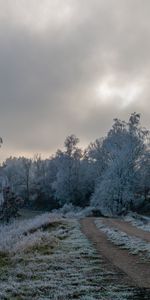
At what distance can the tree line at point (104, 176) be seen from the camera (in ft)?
264

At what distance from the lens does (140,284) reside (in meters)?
14.1

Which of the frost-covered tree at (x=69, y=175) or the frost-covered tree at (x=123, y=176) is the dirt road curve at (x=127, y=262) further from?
the frost-covered tree at (x=69, y=175)

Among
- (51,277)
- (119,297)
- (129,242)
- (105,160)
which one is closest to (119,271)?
(51,277)

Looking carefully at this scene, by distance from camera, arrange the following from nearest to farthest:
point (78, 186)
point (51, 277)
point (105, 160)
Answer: point (51, 277) < point (105, 160) < point (78, 186)

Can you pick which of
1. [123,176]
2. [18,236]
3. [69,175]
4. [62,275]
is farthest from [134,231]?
[69,175]

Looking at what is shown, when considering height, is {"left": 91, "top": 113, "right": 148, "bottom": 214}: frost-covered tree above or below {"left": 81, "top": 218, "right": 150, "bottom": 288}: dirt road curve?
above

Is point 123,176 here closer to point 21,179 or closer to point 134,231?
point 134,231

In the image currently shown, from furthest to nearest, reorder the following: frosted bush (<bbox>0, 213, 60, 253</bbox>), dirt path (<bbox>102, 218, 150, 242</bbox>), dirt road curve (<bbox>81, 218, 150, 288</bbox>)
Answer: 1. dirt path (<bbox>102, 218, 150, 242</bbox>)
2. frosted bush (<bbox>0, 213, 60, 253</bbox>)
3. dirt road curve (<bbox>81, 218, 150, 288</bbox>)

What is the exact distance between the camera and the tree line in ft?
264

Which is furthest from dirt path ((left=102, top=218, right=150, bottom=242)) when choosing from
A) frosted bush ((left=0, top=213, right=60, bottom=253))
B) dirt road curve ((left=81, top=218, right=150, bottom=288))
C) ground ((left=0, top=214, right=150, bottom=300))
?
frosted bush ((left=0, top=213, right=60, bottom=253))

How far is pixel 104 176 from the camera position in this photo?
3314 inches

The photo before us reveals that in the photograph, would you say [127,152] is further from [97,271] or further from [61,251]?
[97,271]

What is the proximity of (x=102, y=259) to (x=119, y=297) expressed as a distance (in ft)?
25.5

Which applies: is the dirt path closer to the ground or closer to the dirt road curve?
the dirt road curve
